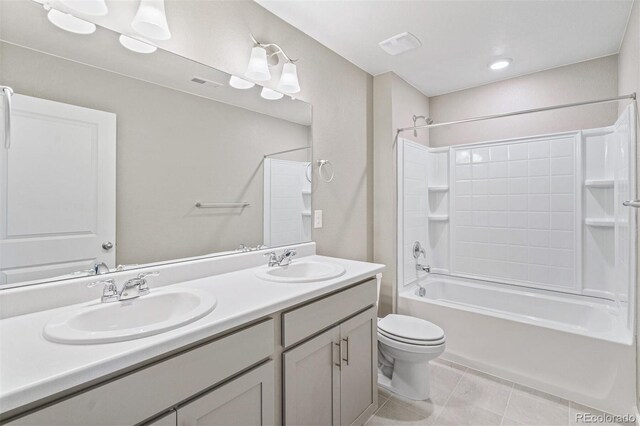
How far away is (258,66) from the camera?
1719mm

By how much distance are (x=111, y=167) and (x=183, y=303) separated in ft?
2.05

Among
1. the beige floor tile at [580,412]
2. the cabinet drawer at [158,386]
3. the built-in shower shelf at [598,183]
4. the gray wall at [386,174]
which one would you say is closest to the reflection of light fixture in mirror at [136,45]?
the cabinet drawer at [158,386]

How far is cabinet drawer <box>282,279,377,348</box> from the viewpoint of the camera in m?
1.25

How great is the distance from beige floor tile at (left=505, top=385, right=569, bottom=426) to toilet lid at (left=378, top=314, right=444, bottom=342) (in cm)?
58

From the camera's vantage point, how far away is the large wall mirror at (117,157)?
41.8 inches

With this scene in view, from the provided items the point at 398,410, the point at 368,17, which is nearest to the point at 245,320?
the point at 398,410

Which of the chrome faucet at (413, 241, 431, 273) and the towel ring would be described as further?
the chrome faucet at (413, 241, 431, 273)

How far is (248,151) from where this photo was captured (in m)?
1.77

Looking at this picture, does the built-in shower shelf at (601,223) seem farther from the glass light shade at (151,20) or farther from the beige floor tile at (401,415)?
the glass light shade at (151,20)

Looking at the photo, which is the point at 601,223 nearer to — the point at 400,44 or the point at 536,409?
the point at 536,409

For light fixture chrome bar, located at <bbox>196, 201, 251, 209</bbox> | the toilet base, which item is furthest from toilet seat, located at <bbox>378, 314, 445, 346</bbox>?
light fixture chrome bar, located at <bbox>196, 201, 251, 209</bbox>

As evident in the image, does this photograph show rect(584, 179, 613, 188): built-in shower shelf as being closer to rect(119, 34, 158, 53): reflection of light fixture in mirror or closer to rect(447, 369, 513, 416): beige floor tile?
rect(447, 369, 513, 416): beige floor tile

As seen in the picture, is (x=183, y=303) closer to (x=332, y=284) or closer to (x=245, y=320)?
(x=245, y=320)

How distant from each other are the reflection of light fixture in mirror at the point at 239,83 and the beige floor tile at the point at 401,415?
6.67 feet
